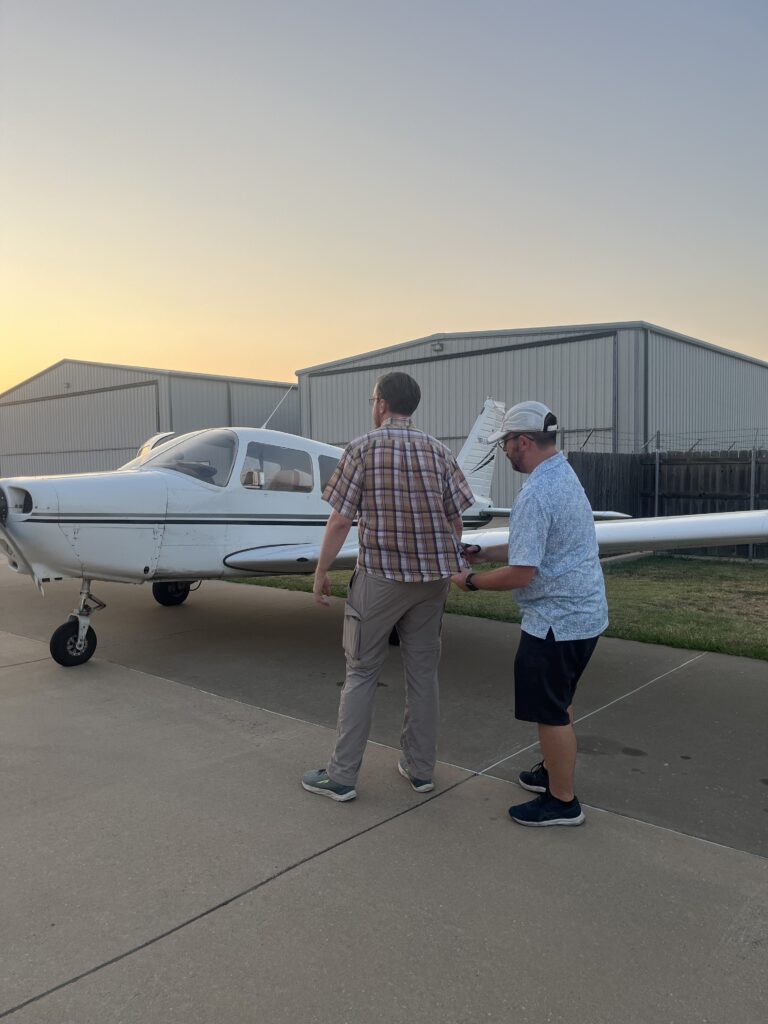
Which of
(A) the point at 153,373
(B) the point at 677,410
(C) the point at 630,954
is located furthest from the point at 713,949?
(A) the point at 153,373

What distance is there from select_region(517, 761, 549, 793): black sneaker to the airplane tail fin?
7002mm

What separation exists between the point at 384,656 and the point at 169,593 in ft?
18.6

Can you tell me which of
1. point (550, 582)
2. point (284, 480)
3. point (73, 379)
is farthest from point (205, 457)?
point (73, 379)

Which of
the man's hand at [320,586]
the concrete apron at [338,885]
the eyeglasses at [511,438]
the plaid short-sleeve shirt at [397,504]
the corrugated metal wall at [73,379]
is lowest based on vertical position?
the concrete apron at [338,885]

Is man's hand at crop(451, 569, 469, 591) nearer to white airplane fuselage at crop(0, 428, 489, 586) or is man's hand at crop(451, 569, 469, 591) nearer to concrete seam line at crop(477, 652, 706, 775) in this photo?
concrete seam line at crop(477, 652, 706, 775)

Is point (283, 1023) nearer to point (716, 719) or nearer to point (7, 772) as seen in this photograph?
point (7, 772)

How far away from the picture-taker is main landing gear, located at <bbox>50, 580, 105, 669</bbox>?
18.4 ft

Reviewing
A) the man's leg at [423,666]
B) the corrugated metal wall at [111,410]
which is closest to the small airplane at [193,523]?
the man's leg at [423,666]

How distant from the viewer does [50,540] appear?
548cm

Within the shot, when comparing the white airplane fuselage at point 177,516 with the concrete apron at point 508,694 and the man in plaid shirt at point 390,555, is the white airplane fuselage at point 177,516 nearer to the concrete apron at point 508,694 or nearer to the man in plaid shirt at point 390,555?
the concrete apron at point 508,694

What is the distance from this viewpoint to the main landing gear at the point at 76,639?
5.61 m

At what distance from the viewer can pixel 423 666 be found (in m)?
3.31

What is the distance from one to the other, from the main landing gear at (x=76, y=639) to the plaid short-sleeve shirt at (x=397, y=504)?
3235 mm

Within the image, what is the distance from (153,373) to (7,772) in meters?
26.9
